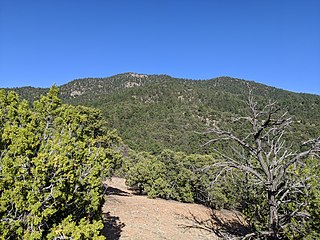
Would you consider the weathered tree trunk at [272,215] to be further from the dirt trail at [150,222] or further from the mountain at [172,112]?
the mountain at [172,112]

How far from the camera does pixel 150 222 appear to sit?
38.0 ft

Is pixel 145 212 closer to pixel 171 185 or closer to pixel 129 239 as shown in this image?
pixel 129 239

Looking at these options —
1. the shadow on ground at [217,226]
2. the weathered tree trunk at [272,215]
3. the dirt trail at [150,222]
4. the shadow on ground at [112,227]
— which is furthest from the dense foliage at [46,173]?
the shadow on ground at [217,226]

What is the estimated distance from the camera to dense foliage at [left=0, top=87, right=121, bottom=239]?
4.61 metres

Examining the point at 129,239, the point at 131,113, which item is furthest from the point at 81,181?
the point at 131,113

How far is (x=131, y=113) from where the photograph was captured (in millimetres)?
59500

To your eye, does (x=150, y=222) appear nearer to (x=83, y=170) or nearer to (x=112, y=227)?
(x=112, y=227)

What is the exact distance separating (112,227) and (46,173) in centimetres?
586

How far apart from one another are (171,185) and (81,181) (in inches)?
545

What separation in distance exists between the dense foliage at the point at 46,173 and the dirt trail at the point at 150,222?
376 centimetres

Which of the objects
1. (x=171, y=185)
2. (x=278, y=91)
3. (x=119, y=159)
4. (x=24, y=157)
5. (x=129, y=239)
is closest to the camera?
(x=24, y=157)

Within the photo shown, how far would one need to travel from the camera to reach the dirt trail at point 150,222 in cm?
976

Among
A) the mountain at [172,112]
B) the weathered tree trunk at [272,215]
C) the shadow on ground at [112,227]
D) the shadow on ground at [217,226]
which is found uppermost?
the mountain at [172,112]

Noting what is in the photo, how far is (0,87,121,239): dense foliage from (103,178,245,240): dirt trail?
3.76 metres
